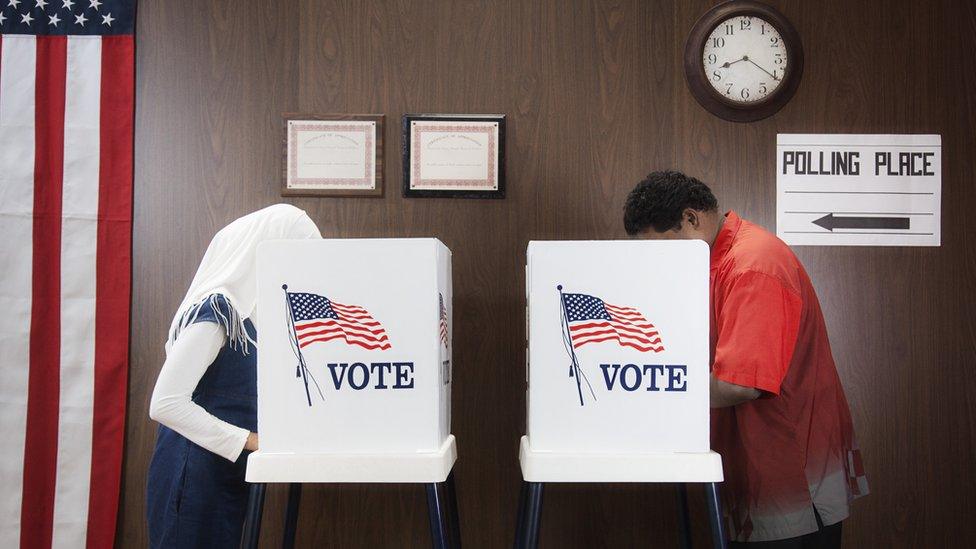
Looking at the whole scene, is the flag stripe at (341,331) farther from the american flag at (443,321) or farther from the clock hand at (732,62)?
the clock hand at (732,62)

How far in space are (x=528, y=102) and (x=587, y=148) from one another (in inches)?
8.7

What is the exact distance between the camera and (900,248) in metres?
2.17

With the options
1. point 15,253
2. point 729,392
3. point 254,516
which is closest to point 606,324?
point 729,392

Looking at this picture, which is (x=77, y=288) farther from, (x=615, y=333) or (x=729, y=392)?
(x=729, y=392)

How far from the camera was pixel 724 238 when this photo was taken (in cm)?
164

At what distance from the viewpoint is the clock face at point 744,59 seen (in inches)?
84.7

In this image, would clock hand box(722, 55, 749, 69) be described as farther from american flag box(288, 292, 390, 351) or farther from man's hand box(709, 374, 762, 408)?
american flag box(288, 292, 390, 351)

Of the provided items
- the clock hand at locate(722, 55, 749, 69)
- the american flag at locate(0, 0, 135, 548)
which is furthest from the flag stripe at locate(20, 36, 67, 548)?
the clock hand at locate(722, 55, 749, 69)

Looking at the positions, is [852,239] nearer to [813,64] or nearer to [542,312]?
[813,64]

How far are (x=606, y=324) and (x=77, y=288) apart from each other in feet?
5.42

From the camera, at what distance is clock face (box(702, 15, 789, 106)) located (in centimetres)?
215

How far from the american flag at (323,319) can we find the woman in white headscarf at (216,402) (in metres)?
0.28

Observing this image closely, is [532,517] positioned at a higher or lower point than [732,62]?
lower

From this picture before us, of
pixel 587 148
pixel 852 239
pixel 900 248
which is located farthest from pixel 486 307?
pixel 900 248
